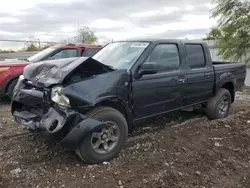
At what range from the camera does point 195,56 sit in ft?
19.8

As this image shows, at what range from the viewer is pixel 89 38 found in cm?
2184

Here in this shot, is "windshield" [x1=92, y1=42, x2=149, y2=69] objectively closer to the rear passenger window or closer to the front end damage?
the front end damage

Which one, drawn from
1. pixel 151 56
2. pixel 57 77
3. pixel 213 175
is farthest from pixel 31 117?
pixel 213 175

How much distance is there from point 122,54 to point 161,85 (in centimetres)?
85

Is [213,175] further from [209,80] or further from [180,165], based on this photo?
[209,80]

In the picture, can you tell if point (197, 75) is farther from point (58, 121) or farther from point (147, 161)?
point (58, 121)

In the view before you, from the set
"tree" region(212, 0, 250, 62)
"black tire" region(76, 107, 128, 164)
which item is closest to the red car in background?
"black tire" region(76, 107, 128, 164)

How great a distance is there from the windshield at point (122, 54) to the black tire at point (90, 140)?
0.92 meters

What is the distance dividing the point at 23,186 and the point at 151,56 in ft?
9.19

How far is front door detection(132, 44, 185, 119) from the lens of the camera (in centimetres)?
477

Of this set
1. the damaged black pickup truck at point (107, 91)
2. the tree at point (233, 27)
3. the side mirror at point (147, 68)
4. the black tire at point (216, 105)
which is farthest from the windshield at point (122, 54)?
the tree at point (233, 27)

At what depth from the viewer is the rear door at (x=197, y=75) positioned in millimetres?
5709

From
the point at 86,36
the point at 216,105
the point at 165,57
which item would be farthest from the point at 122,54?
the point at 86,36

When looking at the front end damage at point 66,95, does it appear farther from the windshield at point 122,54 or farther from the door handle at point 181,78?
the door handle at point 181,78
